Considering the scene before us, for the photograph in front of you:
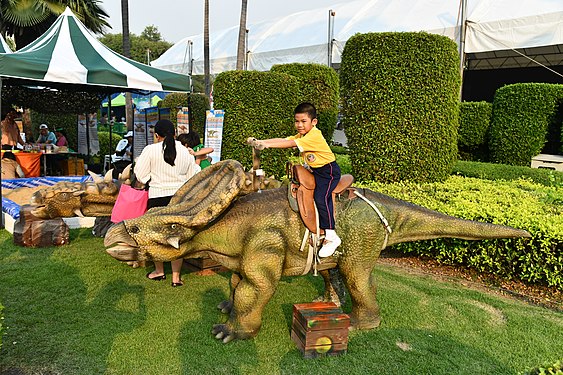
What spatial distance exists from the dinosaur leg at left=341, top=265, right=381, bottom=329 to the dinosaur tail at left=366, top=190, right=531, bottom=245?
39 centimetres

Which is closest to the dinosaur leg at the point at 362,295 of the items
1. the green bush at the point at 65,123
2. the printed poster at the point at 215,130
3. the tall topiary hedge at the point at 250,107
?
the printed poster at the point at 215,130

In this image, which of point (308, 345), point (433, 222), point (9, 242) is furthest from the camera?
point (9, 242)

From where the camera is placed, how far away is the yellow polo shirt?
3.28m

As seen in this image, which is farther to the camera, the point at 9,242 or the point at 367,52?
the point at 367,52

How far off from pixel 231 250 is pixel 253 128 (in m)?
5.93

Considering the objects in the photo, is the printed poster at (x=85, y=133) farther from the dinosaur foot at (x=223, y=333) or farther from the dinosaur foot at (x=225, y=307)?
the dinosaur foot at (x=223, y=333)

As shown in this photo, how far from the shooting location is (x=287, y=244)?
11.3 ft

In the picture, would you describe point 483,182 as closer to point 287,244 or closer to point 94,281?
point 287,244

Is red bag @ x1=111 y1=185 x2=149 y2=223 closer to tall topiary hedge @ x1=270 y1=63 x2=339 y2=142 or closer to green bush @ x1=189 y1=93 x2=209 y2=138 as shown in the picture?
tall topiary hedge @ x1=270 y1=63 x2=339 y2=142

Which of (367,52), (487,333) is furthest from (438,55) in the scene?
(487,333)

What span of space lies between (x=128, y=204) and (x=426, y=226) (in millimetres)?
2855

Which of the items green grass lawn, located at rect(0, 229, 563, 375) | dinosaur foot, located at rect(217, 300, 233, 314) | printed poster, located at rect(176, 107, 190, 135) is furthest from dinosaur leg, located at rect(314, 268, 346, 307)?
printed poster, located at rect(176, 107, 190, 135)

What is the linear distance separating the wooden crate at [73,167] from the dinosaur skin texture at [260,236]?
864 centimetres

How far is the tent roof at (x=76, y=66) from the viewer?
645cm
